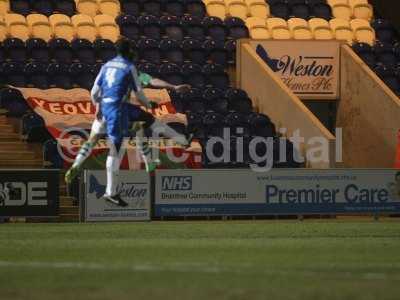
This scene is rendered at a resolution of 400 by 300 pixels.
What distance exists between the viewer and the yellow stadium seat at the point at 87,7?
27828mm

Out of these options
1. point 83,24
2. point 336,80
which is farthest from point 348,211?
point 83,24

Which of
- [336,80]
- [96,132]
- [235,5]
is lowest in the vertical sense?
[96,132]

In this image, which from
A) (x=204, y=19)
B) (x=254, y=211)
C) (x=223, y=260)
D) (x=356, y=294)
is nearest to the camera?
(x=356, y=294)

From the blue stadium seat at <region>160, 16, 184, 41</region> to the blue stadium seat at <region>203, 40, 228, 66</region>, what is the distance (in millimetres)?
828

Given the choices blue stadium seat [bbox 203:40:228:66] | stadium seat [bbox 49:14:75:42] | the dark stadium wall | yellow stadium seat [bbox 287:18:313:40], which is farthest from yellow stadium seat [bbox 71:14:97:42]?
the dark stadium wall

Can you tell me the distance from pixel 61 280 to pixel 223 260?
239 cm

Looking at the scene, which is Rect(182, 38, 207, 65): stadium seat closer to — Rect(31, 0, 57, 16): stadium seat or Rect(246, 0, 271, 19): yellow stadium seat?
Rect(246, 0, 271, 19): yellow stadium seat

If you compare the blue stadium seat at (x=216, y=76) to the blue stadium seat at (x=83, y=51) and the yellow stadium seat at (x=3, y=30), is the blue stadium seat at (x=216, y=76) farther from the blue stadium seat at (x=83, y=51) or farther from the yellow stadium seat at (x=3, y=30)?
the yellow stadium seat at (x=3, y=30)

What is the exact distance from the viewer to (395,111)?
26219 mm

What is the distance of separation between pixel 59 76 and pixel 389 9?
36.1 ft

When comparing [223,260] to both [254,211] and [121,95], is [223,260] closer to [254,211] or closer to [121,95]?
[121,95]

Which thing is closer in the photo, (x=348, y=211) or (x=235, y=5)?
(x=348, y=211)

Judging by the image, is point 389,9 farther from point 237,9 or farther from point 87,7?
point 87,7

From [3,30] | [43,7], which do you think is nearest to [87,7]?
[43,7]
